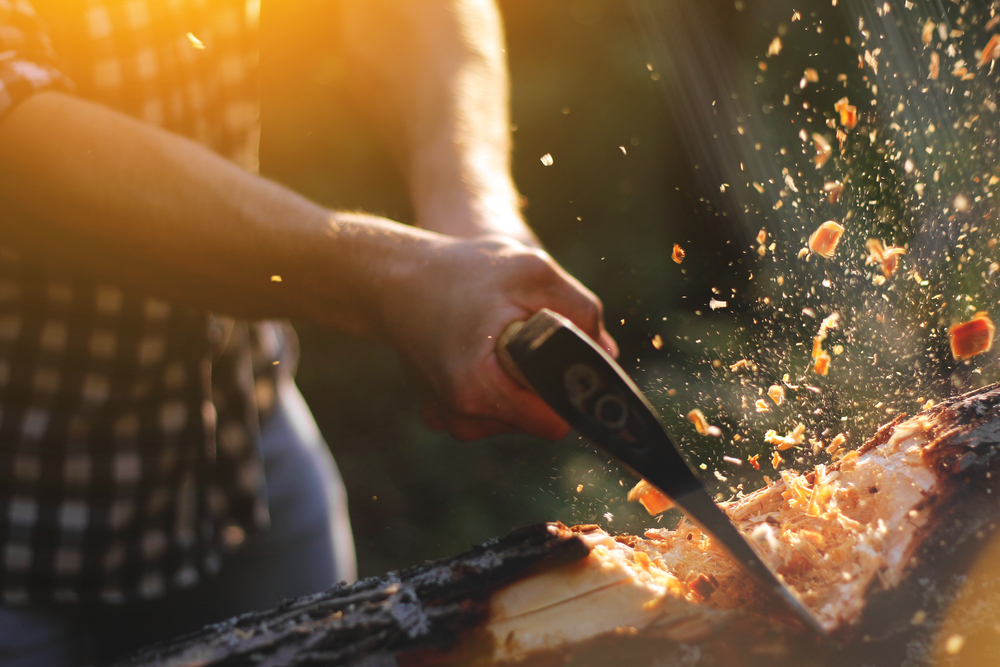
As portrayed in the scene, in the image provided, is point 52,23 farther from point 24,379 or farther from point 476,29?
point 476,29

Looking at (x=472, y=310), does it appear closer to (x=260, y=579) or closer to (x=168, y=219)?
(x=168, y=219)

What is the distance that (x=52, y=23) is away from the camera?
3.04ft

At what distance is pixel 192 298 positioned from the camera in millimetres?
896

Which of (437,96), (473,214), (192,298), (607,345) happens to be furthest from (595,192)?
(192,298)

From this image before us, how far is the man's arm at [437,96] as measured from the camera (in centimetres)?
125

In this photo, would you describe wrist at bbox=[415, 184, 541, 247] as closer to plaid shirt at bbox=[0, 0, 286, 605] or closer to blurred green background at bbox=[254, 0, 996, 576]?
plaid shirt at bbox=[0, 0, 286, 605]

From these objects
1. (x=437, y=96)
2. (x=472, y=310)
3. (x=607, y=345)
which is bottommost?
(x=607, y=345)

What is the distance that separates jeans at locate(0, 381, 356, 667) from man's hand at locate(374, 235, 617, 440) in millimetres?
→ 642

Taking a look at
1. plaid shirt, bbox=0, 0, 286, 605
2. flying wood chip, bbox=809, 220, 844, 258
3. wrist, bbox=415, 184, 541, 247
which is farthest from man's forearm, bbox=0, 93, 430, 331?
flying wood chip, bbox=809, 220, 844, 258

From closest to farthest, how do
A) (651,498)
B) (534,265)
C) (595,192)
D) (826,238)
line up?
(534,265), (651,498), (826,238), (595,192)

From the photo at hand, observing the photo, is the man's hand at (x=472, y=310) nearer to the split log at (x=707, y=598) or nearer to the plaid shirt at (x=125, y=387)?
the split log at (x=707, y=598)

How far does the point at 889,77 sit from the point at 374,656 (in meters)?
3.08

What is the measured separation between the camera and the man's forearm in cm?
76

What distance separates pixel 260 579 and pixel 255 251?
0.86 m
